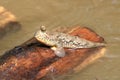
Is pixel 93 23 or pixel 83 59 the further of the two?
pixel 93 23

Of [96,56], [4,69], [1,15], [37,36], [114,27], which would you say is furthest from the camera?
[1,15]

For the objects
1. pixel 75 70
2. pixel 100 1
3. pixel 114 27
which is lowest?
pixel 75 70

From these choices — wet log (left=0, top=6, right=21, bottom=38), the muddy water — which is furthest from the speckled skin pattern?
wet log (left=0, top=6, right=21, bottom=38)

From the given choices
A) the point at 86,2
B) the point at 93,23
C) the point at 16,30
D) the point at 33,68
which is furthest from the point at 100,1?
the point at 33,68

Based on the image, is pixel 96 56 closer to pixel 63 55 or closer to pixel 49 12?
pixel 63 55

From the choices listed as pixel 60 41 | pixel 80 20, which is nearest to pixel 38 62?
pixel 60 41

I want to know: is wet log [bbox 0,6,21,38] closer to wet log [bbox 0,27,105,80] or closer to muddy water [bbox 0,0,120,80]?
muddy water [bbox 0,0,120,80]

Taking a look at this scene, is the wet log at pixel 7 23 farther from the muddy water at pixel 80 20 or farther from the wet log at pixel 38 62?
the wet log at pixel 38 62
